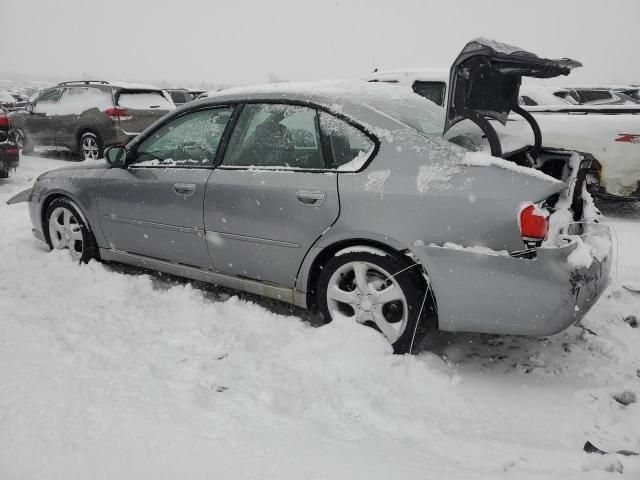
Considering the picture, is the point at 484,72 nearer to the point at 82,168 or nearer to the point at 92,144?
the point at 82,168

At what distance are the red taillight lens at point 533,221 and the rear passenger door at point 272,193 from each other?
98 cm

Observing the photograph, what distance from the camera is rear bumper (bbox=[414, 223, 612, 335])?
7.87ft

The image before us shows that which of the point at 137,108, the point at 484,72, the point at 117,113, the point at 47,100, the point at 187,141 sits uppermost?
the point at 484,72

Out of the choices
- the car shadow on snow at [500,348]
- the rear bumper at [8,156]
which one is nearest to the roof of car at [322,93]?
the car shadow on snow at [500,348]

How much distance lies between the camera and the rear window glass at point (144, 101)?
32.0ft

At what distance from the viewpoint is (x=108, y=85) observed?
9.87 metres

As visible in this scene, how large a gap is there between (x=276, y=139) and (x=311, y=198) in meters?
0.56

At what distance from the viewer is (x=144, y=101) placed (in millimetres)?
9984

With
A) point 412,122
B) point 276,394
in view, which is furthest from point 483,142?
point 276,394

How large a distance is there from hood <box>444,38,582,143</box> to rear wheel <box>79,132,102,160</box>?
8.81 m

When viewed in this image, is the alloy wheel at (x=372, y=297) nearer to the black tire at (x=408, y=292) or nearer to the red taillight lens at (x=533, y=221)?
the black tire at (x=408, y=292)

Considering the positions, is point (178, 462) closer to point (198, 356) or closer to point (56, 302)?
point (198, 356)

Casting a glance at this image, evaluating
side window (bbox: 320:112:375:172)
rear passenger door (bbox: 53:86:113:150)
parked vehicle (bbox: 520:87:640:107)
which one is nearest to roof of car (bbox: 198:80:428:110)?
side window (bbox: 320:112:375:172)

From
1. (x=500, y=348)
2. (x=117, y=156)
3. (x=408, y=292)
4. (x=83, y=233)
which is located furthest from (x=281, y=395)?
(x=83, y=233)
